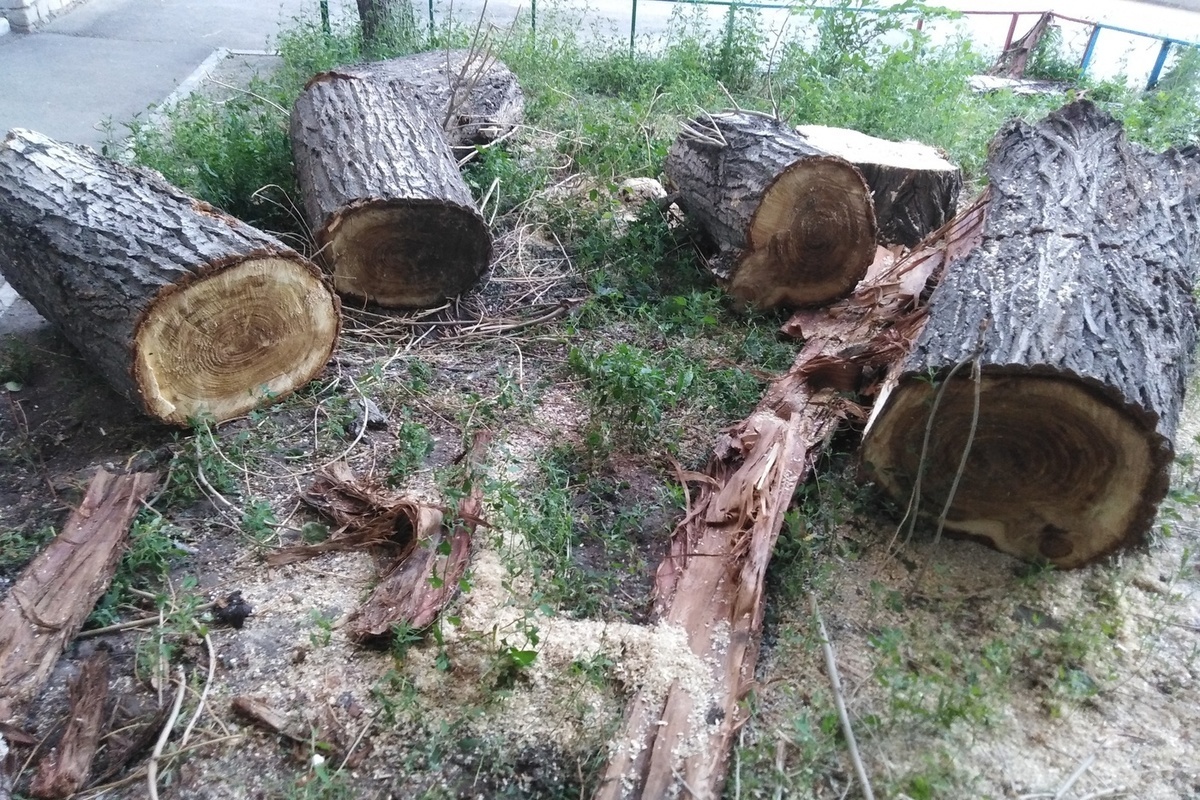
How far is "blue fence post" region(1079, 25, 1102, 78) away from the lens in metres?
9.37

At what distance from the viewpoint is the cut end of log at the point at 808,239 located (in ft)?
13.6

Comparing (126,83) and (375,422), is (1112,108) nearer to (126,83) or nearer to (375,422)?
(375,422)

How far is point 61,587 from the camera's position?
256 cm

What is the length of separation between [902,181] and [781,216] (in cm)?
95

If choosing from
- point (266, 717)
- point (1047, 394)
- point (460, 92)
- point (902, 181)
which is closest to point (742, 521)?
point (1047, 394)

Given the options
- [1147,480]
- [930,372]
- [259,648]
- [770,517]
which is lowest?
[259,648]

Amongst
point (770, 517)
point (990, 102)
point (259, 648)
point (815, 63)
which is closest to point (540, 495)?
point (770, 517)

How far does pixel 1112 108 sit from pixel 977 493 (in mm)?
6730

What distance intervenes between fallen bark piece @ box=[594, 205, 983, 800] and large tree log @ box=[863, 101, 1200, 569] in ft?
1.38

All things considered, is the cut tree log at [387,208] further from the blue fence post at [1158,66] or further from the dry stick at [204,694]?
A: the blue fence post at [1158,66]

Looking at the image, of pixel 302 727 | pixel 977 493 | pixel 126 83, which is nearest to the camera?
pixel 302 727

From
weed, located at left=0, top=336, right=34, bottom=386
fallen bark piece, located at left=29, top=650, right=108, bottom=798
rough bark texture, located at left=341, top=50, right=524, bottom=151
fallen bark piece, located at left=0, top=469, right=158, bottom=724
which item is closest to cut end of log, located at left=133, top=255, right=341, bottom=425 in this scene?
fallen bark piece, located at left=0, top=469, right=158, bottom=724

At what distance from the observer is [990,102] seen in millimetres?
8000

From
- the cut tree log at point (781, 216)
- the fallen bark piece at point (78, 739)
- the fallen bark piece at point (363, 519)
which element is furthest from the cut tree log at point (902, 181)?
the fallen bark piece at point (78, 739)
